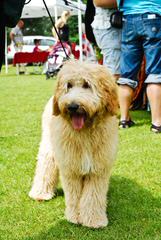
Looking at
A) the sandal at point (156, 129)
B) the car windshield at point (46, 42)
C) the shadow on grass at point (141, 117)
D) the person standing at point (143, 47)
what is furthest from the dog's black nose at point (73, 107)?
the car windshield at point (46, 42)

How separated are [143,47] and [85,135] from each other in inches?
118

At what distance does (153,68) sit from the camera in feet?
19.2

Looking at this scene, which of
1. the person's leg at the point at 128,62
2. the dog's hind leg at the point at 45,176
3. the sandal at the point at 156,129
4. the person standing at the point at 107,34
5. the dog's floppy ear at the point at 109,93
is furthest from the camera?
the person standing at the point at 107,34

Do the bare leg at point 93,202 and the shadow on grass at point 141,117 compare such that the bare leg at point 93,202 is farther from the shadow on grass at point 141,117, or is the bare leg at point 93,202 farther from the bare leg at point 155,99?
the shadow on grass at point 141,117

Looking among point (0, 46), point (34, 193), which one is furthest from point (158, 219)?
point (0, 46)

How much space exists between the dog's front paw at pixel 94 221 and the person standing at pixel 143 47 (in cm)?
287

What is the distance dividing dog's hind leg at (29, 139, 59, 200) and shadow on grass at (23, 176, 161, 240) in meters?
0.46

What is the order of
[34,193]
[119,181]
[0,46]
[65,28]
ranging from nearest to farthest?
1. [0,46]
2. [34,193]
3. [119,181]
4. [65,28]

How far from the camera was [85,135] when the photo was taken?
3234 mm

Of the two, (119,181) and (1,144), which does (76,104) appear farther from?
(1,144)

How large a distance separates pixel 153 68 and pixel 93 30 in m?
1.05

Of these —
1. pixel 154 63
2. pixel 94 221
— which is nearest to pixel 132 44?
pixel 154 63

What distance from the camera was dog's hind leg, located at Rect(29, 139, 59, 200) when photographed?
3795 mm

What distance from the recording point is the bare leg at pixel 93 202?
3.29 meters
